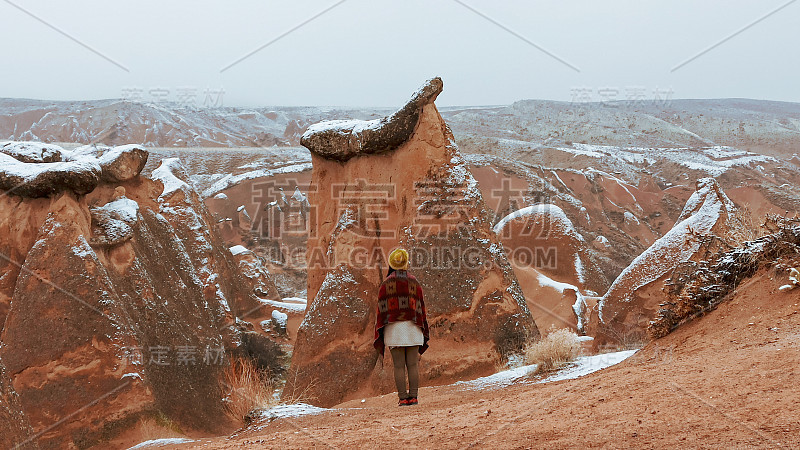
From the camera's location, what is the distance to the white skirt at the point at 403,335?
17.6 feet

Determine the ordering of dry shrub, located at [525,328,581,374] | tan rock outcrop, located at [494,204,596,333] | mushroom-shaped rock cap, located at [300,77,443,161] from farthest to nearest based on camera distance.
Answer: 1. tan rock outcrop, located at [494,204,596,333]
2. mushroom-shaped rock cap, located at [300,77,443,161]
3. dry shrub, located at [525,328,581,374]

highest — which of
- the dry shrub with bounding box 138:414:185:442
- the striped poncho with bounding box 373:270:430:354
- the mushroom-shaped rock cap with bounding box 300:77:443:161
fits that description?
the mushroom-shaped rock cap with bounding box 300:77:443:161

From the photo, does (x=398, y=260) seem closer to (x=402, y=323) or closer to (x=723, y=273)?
(x=402, y=323)

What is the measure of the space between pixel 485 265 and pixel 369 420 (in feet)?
13.1

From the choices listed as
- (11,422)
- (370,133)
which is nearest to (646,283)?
(370,133)

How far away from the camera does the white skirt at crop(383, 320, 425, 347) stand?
5.36 metres

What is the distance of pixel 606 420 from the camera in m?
3.44

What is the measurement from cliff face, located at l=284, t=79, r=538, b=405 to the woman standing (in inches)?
110

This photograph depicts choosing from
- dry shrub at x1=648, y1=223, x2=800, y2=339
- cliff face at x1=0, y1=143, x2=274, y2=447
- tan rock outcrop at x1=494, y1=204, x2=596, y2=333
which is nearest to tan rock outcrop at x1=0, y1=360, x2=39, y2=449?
cliff face at x1=0, y1=143, x2=274, y2=447

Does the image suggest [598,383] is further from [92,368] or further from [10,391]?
[92,368]

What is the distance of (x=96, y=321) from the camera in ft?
27.2

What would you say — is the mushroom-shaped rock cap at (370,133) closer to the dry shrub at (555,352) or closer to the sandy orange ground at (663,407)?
the dry shrub at (555,352)

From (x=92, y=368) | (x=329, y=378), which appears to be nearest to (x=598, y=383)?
(x=329, y=378)

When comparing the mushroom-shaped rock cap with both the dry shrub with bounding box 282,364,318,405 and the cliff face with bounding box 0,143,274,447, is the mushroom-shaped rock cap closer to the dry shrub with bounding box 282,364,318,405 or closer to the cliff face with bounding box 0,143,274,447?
the cliff face with bounding box 0,143,274,447
